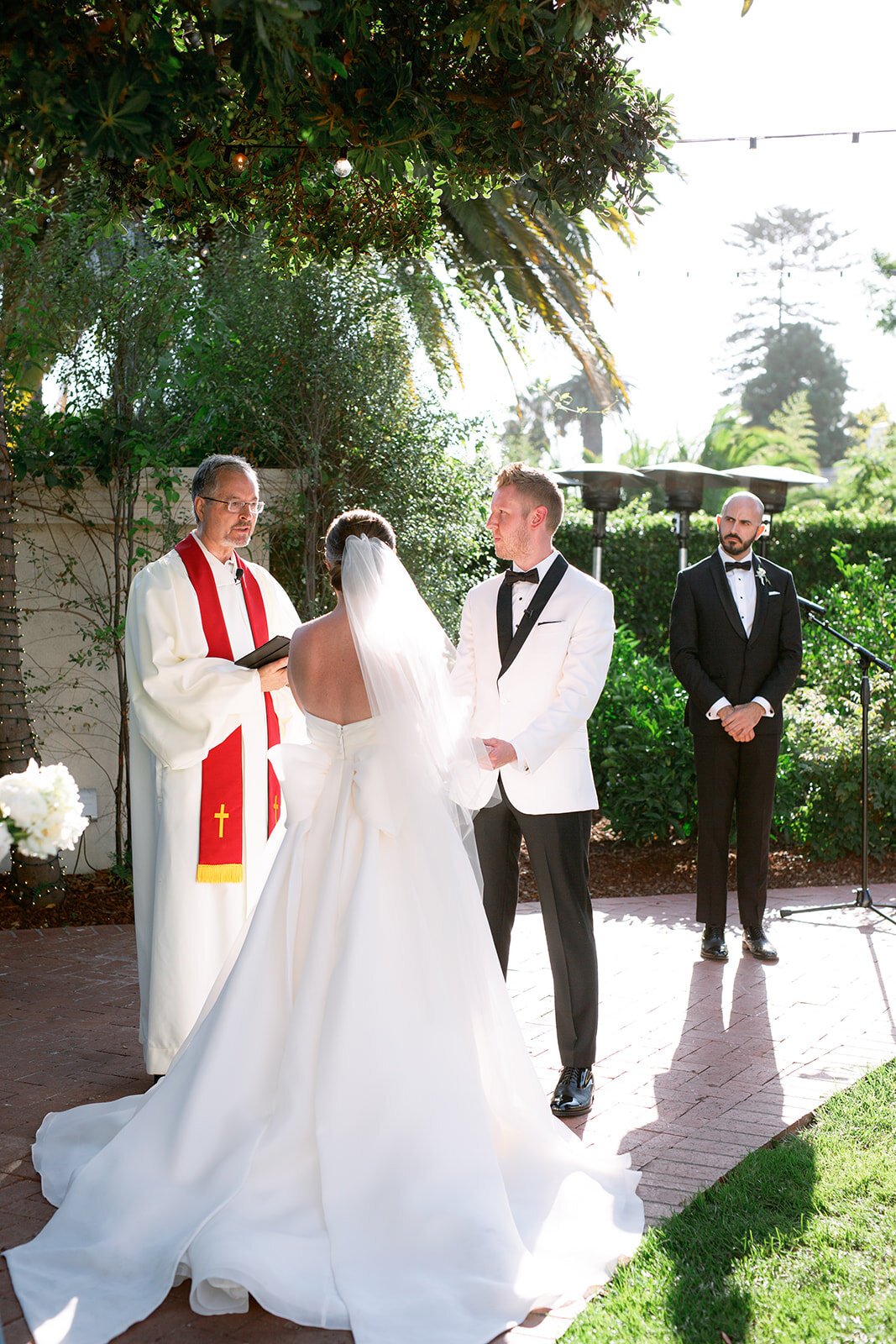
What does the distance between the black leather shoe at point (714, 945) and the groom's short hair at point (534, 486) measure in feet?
9.91

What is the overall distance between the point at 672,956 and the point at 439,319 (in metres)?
6.88

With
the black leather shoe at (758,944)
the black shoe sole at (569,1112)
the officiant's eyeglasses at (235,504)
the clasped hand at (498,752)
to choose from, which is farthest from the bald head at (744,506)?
the black shoe sole at (569,1112)

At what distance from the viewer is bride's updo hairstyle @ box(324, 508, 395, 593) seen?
3.86 m

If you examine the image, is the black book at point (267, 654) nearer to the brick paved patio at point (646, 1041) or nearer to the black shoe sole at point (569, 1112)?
A: the brick paved patio at point (646, 1041)

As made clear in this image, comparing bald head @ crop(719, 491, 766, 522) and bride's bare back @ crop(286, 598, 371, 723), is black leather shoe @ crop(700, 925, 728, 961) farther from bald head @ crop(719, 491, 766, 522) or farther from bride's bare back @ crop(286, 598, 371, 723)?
bride's bare back @ crop(286, 598, 371, 723)

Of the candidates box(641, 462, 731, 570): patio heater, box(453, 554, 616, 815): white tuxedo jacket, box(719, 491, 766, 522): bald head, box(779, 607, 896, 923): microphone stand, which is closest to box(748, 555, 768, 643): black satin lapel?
box(719, 491, 766, 522): bald head

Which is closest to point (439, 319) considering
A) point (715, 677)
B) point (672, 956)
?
point (715, 677)

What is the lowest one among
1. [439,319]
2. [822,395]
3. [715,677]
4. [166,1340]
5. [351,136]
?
[166,1340]

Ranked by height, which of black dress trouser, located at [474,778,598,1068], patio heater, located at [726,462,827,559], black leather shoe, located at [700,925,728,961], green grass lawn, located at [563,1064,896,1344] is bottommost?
green grass lawn, located at [563,1064,896,1344]

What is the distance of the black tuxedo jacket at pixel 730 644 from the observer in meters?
6.74

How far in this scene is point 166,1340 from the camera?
A: 10.1 feet

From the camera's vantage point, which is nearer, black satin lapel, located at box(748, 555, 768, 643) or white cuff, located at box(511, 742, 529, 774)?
white cuff, located at box(511, 742, 529, 774)

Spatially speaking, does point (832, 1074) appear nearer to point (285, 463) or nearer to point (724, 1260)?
point (724, 1260)

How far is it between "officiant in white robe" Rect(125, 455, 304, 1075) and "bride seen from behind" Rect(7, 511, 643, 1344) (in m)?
0.82
